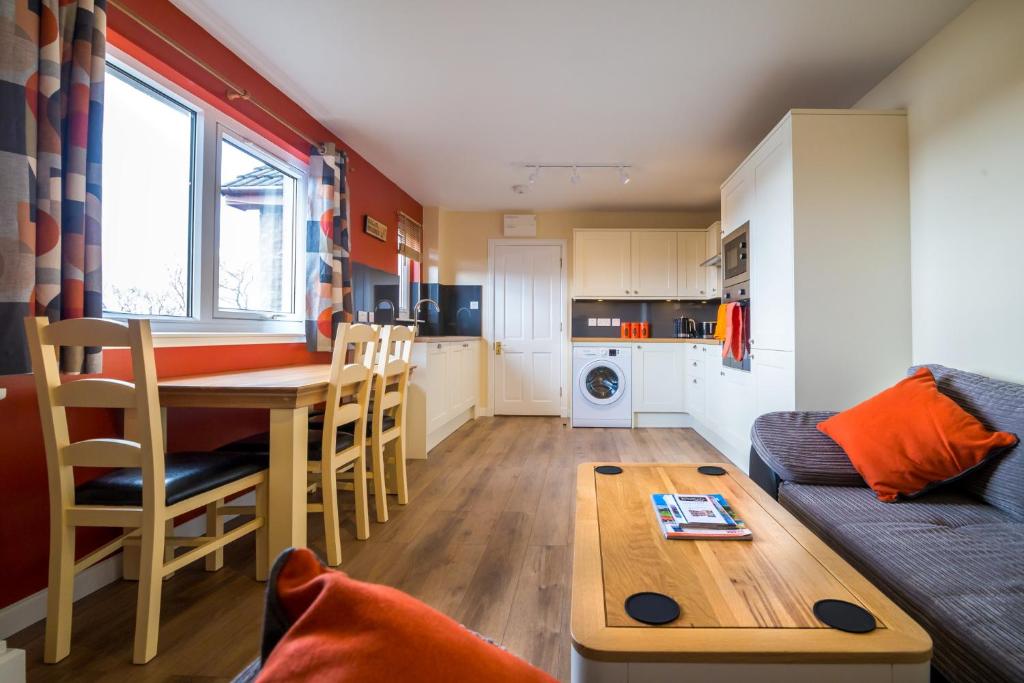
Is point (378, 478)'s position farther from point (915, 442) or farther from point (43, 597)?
point (915, 442)

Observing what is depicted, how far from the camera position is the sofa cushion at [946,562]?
972 mm

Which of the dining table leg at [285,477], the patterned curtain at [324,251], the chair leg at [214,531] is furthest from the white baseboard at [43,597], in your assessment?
the patterned curtain at [324,251]

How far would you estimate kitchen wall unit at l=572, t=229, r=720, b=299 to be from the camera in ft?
17.6

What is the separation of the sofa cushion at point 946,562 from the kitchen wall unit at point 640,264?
12.2 feet

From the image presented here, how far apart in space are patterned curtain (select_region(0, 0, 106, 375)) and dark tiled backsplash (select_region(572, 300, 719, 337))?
461 cm

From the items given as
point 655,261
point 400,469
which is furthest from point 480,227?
point 400,469

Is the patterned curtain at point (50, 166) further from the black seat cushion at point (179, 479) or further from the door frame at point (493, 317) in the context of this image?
the door frame at point (493, 317)

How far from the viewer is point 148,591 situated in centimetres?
145

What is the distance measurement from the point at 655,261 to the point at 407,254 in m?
2.58

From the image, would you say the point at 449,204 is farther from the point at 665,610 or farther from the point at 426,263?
the point at 665,610

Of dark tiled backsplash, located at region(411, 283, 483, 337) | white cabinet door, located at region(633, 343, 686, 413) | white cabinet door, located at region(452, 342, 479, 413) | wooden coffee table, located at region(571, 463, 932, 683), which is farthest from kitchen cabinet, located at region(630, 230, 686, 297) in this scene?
wooden coffee table, located at region(571, 463, 932, 683)

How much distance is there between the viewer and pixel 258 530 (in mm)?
1928

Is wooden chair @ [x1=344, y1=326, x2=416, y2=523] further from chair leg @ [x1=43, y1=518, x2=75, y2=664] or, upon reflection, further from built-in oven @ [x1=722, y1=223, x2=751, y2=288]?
built-in oven @ [x1=722, y1=223, x2=751, y2=288]

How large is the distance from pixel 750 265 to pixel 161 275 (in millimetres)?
3244
